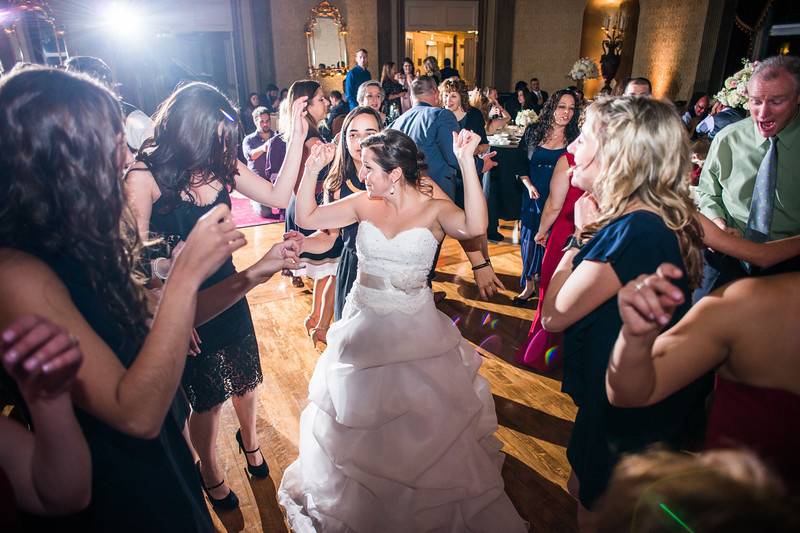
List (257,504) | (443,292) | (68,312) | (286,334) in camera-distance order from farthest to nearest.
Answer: (443,292) → (286,334) → (257,504) → (68,312)

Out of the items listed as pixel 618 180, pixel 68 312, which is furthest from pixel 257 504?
pixel 618 180

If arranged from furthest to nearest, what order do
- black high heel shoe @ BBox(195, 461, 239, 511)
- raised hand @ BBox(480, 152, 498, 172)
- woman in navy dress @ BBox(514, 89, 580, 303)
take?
1. woman in navy dress @ BBox(514, 89, 580, 303)
2. raised hand @ BBox(480, 152, 498, 172)
3. black high heel shoe @ BBox(195, 461, 239, 511)

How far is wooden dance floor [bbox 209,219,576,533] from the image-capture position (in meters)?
1.99

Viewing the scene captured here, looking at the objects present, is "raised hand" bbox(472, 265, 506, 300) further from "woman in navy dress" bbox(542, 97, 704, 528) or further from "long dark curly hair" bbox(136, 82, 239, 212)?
"long dark curly hair" bbox(136, 82, 239, 212)

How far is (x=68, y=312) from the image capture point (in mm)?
763

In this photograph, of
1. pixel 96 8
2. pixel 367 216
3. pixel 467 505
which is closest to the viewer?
pixel 467 505

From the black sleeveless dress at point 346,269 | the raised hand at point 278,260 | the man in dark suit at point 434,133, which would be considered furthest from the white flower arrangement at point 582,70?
the raised hand at point 278,260

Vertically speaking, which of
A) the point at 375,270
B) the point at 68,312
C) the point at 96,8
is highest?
the point at 96,8

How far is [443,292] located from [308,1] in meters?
9.56

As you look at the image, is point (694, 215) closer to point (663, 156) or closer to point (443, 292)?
point (663, 156)

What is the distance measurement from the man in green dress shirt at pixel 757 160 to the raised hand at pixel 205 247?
2.31 m

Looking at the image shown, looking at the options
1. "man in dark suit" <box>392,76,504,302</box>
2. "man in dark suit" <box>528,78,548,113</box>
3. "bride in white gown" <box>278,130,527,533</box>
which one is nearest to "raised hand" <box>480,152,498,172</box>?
"man in dark suit" <box>392,76,504,302</box>

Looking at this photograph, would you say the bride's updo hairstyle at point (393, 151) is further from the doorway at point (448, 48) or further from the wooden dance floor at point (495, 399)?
the doorway at point (448, 48)

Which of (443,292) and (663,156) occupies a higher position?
(663,156)
